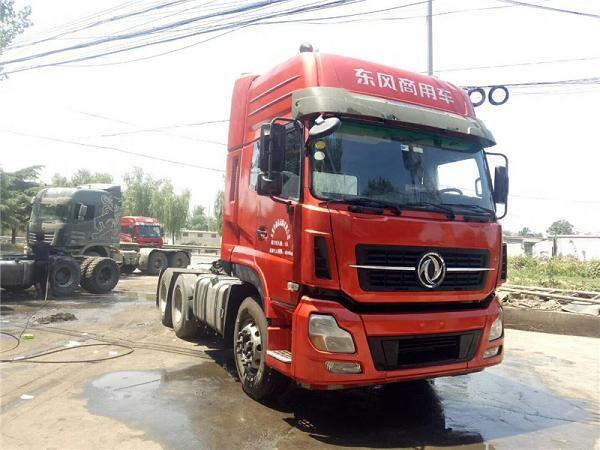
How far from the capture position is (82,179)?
198 ft

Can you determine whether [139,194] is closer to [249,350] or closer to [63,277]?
[63,277]

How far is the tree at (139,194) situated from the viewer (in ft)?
164

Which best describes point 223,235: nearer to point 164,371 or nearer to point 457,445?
point 164,371

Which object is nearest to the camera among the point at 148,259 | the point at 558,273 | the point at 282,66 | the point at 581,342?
the point at 282,66

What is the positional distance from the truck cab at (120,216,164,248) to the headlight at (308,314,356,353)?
2217 centimetres

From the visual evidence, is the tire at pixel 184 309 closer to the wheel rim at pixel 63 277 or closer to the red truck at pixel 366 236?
the red truck at pixel 366 236

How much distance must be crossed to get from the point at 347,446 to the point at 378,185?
227 centimetres

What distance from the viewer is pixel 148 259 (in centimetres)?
2055

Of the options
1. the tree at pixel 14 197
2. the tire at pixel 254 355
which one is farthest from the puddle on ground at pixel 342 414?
the tree at pixel 14 197

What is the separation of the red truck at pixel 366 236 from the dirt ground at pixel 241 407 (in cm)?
54

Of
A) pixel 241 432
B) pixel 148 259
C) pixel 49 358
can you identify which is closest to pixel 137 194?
pixel 148 259

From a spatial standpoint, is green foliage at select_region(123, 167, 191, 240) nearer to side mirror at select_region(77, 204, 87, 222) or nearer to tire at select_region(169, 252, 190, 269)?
tire at select_region(169, 252, 190, 269)

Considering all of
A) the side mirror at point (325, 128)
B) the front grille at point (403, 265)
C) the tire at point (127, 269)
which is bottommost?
the tire at point (127, 269)

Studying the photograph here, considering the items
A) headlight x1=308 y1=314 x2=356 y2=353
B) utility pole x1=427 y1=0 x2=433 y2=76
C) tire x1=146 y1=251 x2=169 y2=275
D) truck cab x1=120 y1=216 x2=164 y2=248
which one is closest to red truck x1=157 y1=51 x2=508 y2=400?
headlight x1=308 y1=314 x2=356 y2=353
